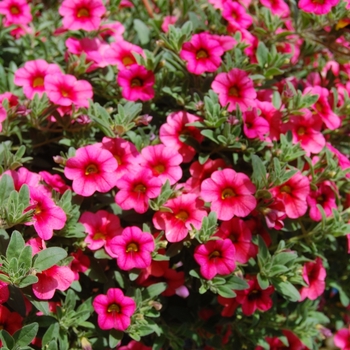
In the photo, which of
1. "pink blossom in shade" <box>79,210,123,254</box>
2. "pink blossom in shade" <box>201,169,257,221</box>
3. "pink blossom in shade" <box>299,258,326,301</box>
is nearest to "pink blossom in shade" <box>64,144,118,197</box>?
"pink blossom in shade" <box>79,210,123,254</box>

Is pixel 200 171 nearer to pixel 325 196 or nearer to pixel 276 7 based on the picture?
pixel 325 196

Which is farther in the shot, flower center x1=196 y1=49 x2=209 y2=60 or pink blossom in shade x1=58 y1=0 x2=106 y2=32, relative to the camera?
pink blossom in shade x1=58 y1=0 x2=106 y2=32

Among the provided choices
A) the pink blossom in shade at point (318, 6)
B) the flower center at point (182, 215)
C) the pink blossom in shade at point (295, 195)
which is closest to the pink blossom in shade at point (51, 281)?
the flower center at point (182, 215)

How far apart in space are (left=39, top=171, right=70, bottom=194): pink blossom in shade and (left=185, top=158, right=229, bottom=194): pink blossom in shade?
45 centimetres

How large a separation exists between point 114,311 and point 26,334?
0.31 m

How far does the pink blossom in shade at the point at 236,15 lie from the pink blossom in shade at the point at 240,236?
0.90m

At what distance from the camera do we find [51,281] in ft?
5.17

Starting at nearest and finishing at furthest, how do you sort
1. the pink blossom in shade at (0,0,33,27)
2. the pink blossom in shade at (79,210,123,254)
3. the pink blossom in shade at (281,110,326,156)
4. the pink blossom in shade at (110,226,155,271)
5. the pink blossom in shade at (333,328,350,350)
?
A: the pink blossom in shade at (110,226,155,271)
the pink blossom in shade at (79,210,123,254)
the pink blossom in shade at (281,110,326,156)
the pink blossom in shade at (0,0,33,27)
the pink blossom in shade at (333,328,350,350)

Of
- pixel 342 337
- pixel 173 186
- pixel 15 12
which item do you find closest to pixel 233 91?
pixel 173 186

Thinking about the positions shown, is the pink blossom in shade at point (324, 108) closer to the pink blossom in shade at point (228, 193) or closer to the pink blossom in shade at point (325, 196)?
the pink blossom in shade at point (325, 196)

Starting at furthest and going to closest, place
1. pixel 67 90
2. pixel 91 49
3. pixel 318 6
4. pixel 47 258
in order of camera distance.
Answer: pixel 91 49
pixel 318 6
pixel 67 90
pixel 47 258

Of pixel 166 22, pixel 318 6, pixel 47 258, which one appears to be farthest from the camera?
pixel 166 22

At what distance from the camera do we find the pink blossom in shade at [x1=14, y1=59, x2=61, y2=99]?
199 cm

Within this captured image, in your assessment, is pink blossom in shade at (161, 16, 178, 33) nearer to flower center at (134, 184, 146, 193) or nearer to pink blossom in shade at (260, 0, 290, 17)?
pink blossom in shade at (260, 0, 290, 17)
